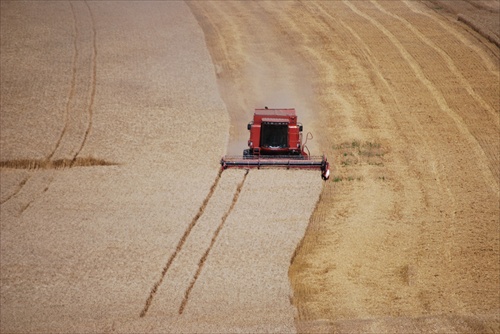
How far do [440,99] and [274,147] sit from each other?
33.5 ft

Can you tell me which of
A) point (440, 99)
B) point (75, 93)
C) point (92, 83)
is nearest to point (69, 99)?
point (75, 93)

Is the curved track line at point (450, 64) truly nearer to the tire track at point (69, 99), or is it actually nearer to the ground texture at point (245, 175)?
the ground texture at point (245, 175)

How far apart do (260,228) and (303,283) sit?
2.95 meters

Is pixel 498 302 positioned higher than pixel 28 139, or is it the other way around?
pixel 498 302

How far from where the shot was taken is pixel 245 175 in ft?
83.4

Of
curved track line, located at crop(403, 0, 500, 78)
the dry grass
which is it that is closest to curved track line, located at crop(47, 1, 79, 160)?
the dry grass

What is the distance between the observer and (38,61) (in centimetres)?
3625

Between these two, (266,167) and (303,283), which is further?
(266,167)

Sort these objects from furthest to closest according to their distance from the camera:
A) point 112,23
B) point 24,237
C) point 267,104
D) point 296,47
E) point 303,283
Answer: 1. point 112,23
2. point 296,47
3. point 267,104
4. point 24,237
5. point 303,283

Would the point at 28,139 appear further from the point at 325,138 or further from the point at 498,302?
the point at 498,302

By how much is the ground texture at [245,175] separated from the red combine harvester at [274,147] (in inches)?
20.4

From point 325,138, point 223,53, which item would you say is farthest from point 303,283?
point 223,53

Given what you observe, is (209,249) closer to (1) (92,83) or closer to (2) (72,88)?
(2) (72,88)

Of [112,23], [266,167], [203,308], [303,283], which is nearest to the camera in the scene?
[203,308]
